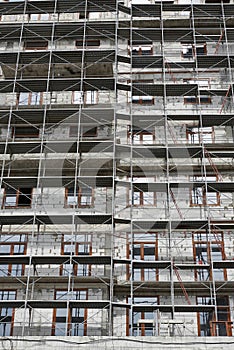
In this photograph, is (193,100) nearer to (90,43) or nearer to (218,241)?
(90,43)

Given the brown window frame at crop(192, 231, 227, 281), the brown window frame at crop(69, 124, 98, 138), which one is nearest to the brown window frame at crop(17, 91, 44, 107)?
the brown window frame at crop(69, 124, 98, 138)

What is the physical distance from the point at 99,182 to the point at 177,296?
19.2 ft

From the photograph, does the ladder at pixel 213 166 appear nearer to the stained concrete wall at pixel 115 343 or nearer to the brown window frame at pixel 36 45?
the stained concrete wall at pixel 115 343

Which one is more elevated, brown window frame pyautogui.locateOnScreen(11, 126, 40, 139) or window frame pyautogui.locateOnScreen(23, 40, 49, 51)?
window frame pyautogui.locateOnScreen(23, 40, 49, 51)

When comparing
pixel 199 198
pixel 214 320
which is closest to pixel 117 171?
pixel 199 198

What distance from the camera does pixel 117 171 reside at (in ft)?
83.5

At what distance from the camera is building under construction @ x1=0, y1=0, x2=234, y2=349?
2202 centimetres

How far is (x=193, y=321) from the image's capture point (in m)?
22.1

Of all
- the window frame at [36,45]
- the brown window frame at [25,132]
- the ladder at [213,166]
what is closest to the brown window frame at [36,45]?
the window frame at [36,45]

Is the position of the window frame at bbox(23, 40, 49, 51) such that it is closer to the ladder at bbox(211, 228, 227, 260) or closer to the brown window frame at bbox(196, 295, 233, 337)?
the ladder at bbox(211, 228, 227, 260)

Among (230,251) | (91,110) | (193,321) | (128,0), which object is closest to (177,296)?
(193,321)

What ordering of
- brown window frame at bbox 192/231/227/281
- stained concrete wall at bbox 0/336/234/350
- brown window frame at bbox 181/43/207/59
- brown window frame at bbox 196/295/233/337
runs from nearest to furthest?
stained concrete wall at bbox 0/336/234/350
brown window frame at bbox 196/295/233/337
brown window frame at bbox 192/231/227/281
brown window frame at bbox 181/43/207/59

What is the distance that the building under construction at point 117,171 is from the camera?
22016 mm

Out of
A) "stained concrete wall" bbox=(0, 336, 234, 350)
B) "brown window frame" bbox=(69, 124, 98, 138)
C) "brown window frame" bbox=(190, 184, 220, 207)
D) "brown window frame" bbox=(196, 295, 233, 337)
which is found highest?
"brown window frame" bbox=(69, 124, 98, 138)
